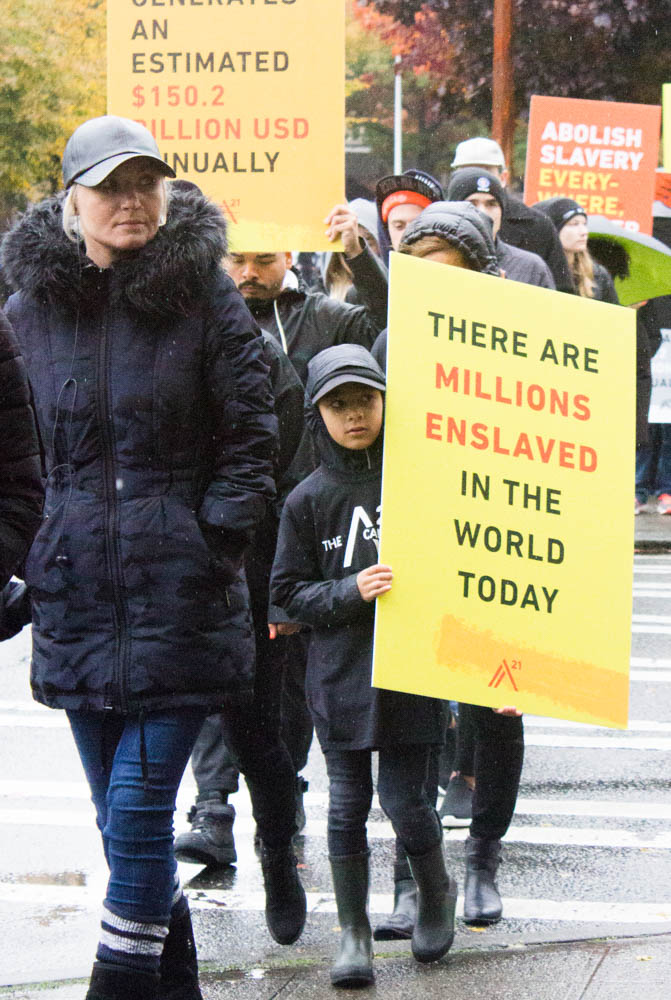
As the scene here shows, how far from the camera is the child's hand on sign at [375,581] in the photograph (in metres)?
4.07

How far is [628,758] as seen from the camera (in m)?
6.73

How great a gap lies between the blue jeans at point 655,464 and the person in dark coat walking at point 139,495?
10687mm

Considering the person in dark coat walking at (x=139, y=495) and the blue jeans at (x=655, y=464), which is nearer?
the person in dark coat walking at (x=139, y=495)

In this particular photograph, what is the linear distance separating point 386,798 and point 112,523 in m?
Answer: 1.14

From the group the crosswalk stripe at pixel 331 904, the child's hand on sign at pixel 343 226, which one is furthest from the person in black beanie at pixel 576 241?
the crosswalk stripe at pixel 331 904

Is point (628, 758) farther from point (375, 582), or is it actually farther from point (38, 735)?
point (375, 582)

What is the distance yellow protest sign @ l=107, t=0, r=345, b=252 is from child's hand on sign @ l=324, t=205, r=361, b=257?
0.05 meters

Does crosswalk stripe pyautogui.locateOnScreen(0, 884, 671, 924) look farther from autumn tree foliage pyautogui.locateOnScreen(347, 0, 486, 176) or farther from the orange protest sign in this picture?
autumn tree foliage pyautogui.locateOnScreen(347, 0, 486, 176)

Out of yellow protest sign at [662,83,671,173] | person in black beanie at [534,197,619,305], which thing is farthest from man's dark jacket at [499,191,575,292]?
yellow protest sign at [662,83,671,173]

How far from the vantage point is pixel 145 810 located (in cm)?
350

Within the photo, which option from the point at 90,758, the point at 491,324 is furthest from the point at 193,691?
the point at 491,324

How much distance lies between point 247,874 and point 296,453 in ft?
4.21

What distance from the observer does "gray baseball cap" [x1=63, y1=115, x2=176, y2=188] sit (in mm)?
3604

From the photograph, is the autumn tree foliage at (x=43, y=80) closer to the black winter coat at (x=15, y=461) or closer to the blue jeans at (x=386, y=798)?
the blue jeans at (x=386, y=798)
